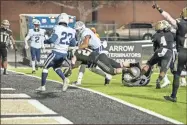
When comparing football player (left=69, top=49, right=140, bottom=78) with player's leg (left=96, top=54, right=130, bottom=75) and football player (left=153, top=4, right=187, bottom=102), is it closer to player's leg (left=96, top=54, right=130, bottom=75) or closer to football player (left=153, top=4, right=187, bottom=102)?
player's leg (left=96, top=54, right=130, bottom=75)

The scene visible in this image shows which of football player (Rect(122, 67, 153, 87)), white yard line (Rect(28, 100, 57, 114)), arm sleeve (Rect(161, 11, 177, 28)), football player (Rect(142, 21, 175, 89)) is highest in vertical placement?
arm sleeve (Rect(161, 11, 177, 28))

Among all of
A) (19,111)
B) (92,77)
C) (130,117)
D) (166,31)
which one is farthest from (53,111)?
(92,77)

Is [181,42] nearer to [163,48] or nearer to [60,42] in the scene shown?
[163,48]

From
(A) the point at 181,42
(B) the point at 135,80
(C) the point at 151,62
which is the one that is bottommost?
(B) the point at 135,80

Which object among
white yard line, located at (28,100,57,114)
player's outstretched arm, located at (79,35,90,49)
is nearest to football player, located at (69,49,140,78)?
player's outstretched arm, located at (79,35,90,49)

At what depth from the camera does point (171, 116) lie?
923cm

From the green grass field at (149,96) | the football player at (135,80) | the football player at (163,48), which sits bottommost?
the green grass field at (149,96)

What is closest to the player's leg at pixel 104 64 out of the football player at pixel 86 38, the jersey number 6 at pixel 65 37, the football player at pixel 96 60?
the football player at pixel 96 60

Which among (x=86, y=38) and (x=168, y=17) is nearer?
(x=168, y=17)

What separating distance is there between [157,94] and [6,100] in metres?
3.62

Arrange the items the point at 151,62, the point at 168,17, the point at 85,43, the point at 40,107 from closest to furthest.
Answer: the point at 40,107, the point at 168,17, the point at 85,43, the point at 151,62

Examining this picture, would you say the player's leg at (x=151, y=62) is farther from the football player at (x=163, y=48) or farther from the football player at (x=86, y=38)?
the football player at (x=86, y=38)

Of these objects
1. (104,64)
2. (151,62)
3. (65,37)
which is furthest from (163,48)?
(65,37)

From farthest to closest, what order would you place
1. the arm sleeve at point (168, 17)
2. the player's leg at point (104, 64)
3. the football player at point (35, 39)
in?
the football player at point (35, 39)
the player's leg at point (104, 64)
the arm sleeve at point (168, 17)
